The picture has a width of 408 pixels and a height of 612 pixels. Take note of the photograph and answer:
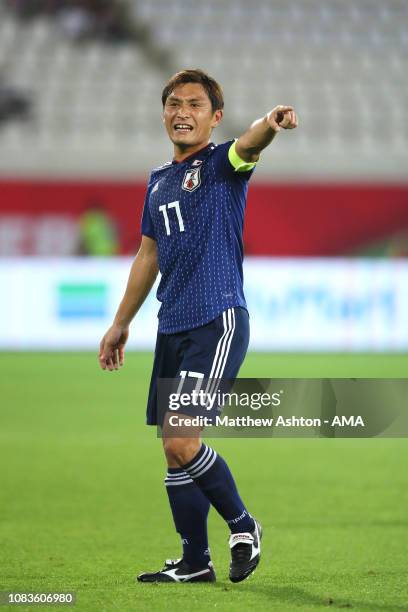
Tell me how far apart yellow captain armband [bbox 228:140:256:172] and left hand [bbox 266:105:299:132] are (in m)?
0.32

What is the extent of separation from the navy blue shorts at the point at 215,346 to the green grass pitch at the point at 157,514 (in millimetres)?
808

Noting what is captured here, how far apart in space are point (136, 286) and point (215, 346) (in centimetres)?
58

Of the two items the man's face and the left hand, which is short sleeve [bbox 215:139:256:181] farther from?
the left hand

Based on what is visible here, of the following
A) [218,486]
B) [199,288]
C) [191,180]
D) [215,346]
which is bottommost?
[218,486]

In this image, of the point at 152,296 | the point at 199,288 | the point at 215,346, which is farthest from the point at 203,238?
the point at 152,296

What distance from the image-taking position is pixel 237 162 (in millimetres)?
4355

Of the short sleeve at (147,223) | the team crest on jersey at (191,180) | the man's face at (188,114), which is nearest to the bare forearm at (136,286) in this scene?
the short sleeve at (147,223)

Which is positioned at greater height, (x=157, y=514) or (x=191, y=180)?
(x=191, y=180)

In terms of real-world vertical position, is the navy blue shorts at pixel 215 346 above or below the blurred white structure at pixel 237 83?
below

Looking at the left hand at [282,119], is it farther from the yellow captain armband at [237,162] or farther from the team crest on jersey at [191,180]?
the team crest on jersey at [191,180]

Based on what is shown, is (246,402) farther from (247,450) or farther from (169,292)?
(247,450)

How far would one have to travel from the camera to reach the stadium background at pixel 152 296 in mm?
5484

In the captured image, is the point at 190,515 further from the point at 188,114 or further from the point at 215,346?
the point at 188,114

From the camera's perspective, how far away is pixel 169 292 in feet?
14.9
